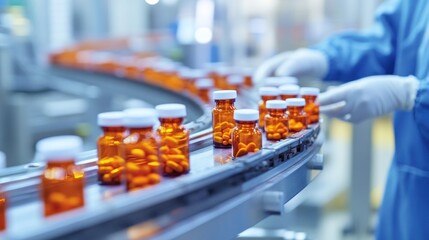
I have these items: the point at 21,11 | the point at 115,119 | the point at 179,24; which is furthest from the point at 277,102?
the point at 179,24

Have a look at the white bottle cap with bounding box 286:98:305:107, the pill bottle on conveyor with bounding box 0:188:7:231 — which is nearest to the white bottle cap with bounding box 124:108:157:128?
the pill bottle on conveyor with bounding box 0:188:7:231

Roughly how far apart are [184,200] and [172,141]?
15 cm

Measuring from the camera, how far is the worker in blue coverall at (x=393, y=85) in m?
1.52

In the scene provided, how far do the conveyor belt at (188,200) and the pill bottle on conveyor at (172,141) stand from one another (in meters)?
0.03

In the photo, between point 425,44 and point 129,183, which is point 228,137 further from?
point 425,44

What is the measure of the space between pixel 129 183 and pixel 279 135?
0.46 m

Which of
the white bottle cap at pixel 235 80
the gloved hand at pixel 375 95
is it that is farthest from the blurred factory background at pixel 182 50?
the gloved hand at pixel 375 95

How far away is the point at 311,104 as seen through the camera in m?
1.41

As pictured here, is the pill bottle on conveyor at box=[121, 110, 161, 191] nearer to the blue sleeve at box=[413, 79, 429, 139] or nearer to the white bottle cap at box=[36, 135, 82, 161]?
the white bottle cap at box=[36, 135, 82, 161]

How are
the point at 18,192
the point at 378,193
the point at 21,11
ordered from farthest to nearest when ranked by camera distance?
1. the point at 378,193
2. the point at 21,11
3. the point at 18,192

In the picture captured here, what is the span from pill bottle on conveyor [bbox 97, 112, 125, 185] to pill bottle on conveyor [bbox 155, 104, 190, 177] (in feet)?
0.24

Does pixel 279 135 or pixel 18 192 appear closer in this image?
pixel 18 192

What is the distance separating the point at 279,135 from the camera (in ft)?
3.97

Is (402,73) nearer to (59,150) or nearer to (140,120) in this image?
(140,120)
